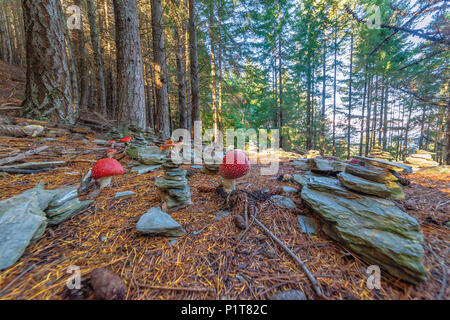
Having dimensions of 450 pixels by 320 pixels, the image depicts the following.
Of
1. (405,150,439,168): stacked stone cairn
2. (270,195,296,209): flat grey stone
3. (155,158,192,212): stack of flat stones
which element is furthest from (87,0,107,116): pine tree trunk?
(405,150,439,168): stacked stone cairn

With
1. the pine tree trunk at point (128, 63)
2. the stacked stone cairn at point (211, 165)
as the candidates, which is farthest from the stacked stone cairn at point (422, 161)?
the pine tree trunk at point (128, 63)

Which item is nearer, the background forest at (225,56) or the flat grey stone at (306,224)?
the flat grey stone at (306,224)

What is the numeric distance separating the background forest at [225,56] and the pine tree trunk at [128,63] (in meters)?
0.03

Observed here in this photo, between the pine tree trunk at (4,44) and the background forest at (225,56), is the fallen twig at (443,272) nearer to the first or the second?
the background forest at (225,56)

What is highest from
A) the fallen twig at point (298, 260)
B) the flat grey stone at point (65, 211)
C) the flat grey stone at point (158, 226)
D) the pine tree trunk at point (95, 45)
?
the pine tree trunk at point (95, 45)

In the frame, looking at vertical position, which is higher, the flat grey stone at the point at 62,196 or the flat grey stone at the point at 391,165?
the flat grey stone at the point at 391,165

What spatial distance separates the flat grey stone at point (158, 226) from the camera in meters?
1.37

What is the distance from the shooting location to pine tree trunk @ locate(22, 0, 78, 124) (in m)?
3.57

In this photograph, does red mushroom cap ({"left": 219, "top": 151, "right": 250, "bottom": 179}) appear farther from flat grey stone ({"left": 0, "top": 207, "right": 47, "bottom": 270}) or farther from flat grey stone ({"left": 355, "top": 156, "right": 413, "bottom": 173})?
flat grey stone ({"left": 355, "top": 156, "right": 413, "bottom": 173})

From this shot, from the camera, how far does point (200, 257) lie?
1.27 m

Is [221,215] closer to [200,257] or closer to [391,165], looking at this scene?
[200,257]

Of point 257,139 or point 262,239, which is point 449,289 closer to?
point 262,239

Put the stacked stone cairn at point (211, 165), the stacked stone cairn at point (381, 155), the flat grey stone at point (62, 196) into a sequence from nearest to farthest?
the flat grey stone at point (62, 196)
the stacked stone cairn at point (211, 165)
the stacked stone cairn at point (381, 155)

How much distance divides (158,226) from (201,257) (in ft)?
1.49
